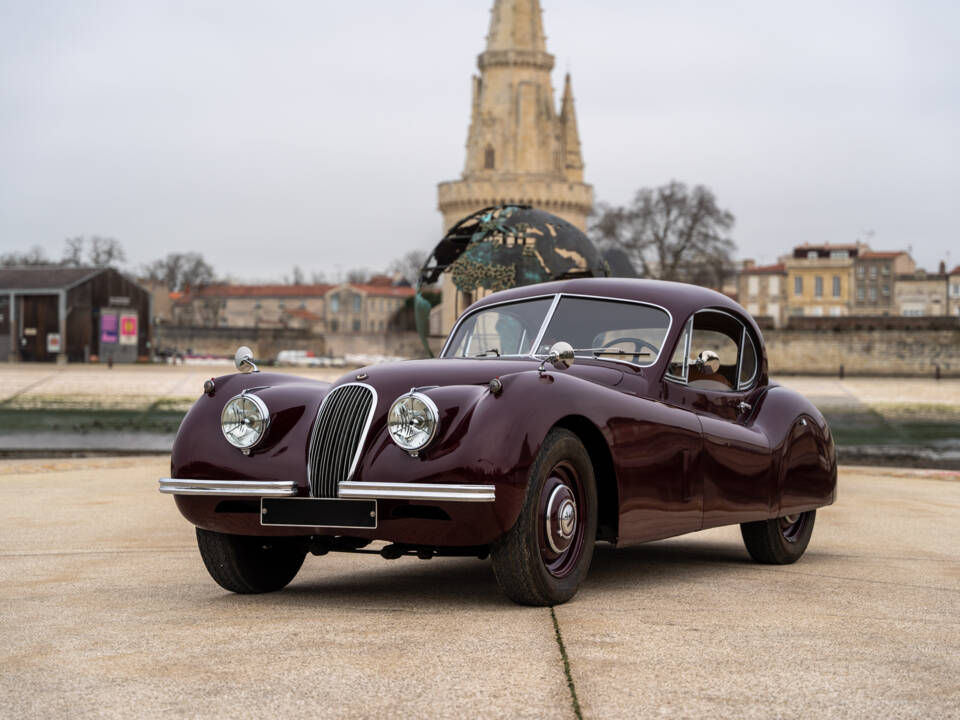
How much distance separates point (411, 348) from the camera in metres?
118

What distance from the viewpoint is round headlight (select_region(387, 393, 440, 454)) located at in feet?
19.5

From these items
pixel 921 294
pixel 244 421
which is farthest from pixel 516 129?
pixel 244 421

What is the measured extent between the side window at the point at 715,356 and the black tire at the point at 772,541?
914 millimetres

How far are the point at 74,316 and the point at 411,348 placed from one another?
45464mm

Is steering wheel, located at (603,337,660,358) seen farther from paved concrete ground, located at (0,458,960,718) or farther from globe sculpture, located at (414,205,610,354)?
globe sculpture, located at (414,205,610,354)

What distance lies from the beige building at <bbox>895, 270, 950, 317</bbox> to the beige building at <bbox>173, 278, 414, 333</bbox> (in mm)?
57628

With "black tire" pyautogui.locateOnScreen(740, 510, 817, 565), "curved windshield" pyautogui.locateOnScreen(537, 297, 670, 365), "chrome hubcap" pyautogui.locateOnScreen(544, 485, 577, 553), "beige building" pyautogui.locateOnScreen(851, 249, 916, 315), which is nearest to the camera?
"chrome hubcap" pyautogui.locateOnScreen(544, 485, 577, 553)

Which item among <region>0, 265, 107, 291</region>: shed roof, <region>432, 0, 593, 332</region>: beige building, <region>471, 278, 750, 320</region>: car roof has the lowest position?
<region>471, 278, 750, 320</region>: car roof

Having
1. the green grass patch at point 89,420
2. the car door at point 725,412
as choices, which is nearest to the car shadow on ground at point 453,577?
the car door at point 725,412

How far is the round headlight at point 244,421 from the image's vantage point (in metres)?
6.51

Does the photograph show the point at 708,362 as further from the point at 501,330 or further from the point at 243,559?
the point at 243,559

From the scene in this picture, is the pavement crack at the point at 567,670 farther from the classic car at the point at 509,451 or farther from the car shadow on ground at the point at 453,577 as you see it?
the car shadow on ground at the point at 453,577

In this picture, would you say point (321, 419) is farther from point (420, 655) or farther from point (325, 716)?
point (325, 716)

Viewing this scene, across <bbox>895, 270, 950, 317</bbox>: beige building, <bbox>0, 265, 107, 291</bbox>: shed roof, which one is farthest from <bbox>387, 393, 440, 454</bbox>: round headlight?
<bbox>895, 270, 950, 317</bbox>: beige building
